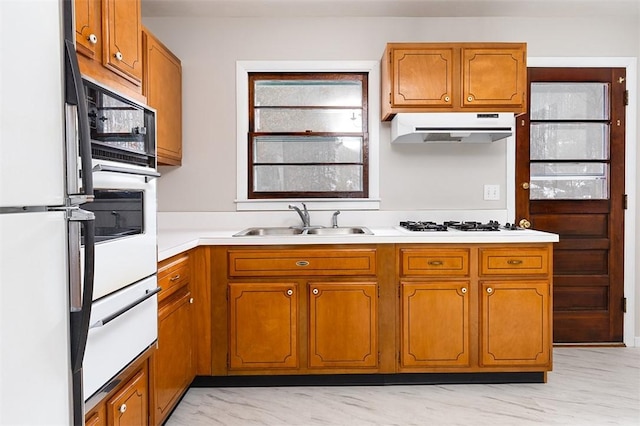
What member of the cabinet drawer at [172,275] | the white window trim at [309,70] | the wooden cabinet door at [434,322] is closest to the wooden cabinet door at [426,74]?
the white window trim at [309,70]

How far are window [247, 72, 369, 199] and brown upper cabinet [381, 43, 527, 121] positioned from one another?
0.49 meters

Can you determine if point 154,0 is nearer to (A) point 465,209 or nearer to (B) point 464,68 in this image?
(B) point 464,68

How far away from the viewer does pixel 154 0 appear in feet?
9.78

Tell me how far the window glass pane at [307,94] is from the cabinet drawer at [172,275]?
1.44m

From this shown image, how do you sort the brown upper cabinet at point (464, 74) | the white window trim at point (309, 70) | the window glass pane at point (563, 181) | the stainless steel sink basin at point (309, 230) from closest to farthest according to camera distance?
the brown upper cabinet at point (464, 74)
the stainless steel sink basin at point (309, 230)
the white window trim at point (309, 70)
the window glass pane at point (563, 181)

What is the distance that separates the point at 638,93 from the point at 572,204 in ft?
3.14

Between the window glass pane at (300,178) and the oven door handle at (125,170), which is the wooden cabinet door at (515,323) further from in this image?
the oven door handle at (125,170)

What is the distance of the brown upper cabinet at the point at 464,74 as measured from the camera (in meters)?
2.90

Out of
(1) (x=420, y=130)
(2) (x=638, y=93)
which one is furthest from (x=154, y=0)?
(2) (x=638, y=93)

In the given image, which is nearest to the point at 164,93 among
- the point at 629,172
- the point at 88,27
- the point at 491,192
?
the point at 88,27

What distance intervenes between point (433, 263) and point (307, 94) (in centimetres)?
155

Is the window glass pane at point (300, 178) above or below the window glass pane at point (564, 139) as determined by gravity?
below

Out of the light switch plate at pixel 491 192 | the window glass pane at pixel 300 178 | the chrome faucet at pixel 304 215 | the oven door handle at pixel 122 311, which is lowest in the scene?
the oven door handle at pixel 122 311

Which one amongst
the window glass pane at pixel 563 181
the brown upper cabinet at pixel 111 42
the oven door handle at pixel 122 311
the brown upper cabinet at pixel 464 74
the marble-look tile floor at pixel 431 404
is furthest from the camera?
the window glass pane at pixel 563 181
